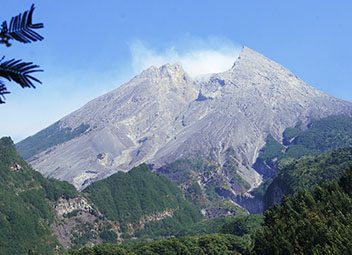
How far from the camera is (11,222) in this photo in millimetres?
174750

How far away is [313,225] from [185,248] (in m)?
61.8

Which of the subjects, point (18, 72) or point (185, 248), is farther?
point (185, 248)

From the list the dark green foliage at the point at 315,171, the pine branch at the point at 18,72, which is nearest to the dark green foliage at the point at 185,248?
the dark green foliage at the point at 315,171

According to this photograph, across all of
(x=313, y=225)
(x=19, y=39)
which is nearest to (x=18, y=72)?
(x=19, y=39)

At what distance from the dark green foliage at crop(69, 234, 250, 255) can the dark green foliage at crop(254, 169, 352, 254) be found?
39191 mm

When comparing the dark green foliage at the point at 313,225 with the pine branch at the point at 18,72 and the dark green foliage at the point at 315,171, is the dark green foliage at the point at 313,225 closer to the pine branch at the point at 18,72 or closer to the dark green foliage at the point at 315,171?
the pine branch at the point at 18,72

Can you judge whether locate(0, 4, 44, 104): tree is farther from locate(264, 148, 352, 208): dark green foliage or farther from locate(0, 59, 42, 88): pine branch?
locate(264, 148, 352, 208): dark green foliage

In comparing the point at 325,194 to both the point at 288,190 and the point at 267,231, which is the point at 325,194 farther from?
the point at 288,190

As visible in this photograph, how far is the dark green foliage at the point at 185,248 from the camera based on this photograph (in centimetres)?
11915

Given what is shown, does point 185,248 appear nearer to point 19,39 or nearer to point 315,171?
point 315,171

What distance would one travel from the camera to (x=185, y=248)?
119312 mm

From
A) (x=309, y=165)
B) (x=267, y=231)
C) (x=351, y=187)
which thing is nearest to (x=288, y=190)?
(x=309, y=165)

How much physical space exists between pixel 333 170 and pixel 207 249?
218 ft

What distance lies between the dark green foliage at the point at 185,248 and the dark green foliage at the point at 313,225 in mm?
39191
